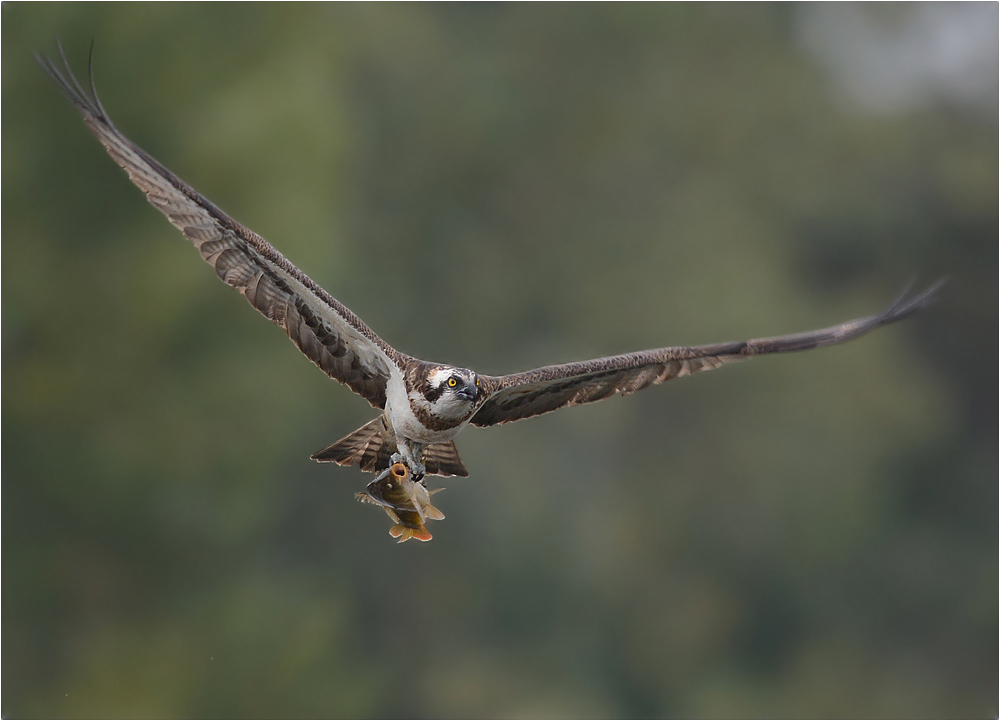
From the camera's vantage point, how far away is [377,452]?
24.2 ft

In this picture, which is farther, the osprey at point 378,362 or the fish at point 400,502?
the osprey at point 378,362

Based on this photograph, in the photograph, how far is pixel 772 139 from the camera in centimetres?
3128

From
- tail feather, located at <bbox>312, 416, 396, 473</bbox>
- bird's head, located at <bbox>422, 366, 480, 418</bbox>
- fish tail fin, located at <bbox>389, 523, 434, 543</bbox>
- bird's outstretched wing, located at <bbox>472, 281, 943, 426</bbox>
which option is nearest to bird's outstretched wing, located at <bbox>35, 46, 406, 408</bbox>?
tail feather, located at <bbox>312, 416, 396, 473</bbox>

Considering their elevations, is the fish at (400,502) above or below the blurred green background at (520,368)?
below

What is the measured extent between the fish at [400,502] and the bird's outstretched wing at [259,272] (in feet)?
2.86

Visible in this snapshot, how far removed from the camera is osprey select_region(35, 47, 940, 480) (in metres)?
6.48

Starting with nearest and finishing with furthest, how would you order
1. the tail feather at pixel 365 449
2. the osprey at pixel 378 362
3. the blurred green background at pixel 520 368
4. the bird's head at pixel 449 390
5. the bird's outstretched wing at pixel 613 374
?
the osprey at pixel 378 362 < the bird's head at pixel 449 390 < the tail feather at pixel 365 449 < the bird's outstretched wing at pixel 613 374 < the blurred green background at pixel 520 368

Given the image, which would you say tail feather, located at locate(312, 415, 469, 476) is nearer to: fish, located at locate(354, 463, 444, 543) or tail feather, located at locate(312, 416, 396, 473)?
tail feather, located at locate(312, 416, 396, 473)

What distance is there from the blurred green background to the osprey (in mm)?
11435

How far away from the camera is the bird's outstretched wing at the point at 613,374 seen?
24.9 feet

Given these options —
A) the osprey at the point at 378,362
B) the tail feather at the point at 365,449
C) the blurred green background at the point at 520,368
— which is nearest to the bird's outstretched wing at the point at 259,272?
the osprey at the point at 378,362

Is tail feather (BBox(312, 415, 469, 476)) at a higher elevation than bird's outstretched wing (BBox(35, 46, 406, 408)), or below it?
below

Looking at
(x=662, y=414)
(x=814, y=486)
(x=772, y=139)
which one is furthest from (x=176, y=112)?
(x=772, y=139)

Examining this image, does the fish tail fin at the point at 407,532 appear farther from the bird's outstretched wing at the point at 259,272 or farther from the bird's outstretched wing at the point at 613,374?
the bird's outstretched wing at the point at 613,374
